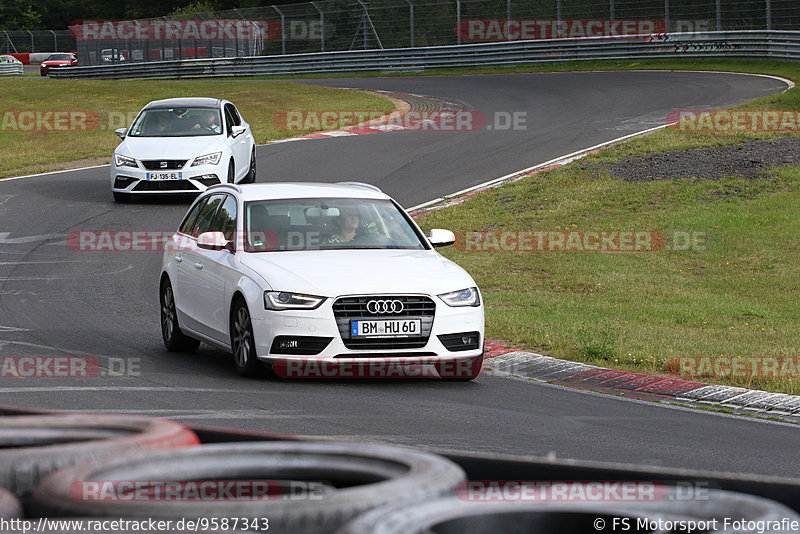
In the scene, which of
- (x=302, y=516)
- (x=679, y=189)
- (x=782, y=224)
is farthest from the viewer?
(x=679, y=189)

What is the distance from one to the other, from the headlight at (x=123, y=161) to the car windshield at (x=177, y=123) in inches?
27.9

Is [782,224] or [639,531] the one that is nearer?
[639,531]

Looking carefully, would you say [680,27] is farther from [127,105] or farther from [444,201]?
[444,201]

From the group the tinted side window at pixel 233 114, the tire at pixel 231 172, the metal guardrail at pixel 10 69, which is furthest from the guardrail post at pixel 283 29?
the tire at pixel 231 172

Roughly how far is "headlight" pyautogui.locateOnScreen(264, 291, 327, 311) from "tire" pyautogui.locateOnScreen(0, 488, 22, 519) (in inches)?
229

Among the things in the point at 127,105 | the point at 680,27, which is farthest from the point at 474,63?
the point at 127,105

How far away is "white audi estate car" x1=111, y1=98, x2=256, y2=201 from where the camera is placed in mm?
20953

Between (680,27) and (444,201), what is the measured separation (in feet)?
89.0

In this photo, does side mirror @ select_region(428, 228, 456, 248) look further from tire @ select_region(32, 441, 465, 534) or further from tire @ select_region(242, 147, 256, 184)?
tire @ select_region(242, 147, 256, 184)

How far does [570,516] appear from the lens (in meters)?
3.16

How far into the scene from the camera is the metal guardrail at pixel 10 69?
236ft

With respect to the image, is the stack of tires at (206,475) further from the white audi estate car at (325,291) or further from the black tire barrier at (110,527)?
the white audi estate car at (325,291)

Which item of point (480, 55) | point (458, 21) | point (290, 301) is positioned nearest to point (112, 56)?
point (458, 21)

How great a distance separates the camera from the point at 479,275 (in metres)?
15.6
